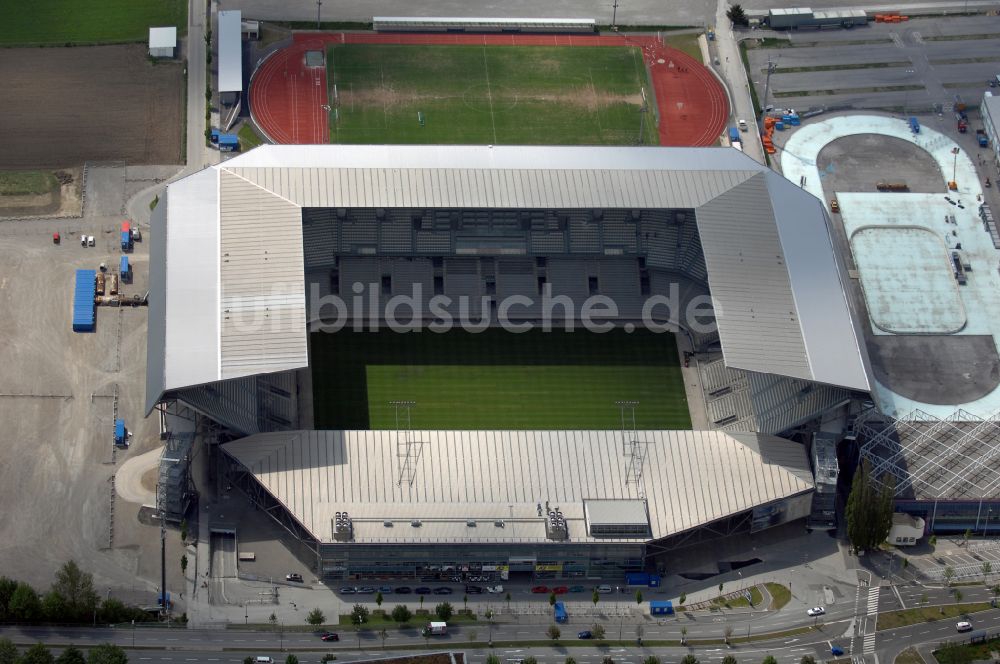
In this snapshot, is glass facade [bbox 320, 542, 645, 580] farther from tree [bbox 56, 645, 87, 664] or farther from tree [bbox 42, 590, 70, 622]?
tree [bbox 56, 645, 87, 664]

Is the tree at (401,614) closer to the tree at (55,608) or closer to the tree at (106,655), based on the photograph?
the tree at (106,655)

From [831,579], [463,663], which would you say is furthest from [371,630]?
[831,579]

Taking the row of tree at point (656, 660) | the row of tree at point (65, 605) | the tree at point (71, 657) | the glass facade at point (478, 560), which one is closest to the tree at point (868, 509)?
the row of tree at point (656, 660)

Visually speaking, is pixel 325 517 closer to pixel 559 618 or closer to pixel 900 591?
pixel 559 618

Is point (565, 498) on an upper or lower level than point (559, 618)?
upper

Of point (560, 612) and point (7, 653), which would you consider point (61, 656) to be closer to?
point (7, 653)

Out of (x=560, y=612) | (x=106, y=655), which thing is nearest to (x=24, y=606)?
(x=106, y=655)
